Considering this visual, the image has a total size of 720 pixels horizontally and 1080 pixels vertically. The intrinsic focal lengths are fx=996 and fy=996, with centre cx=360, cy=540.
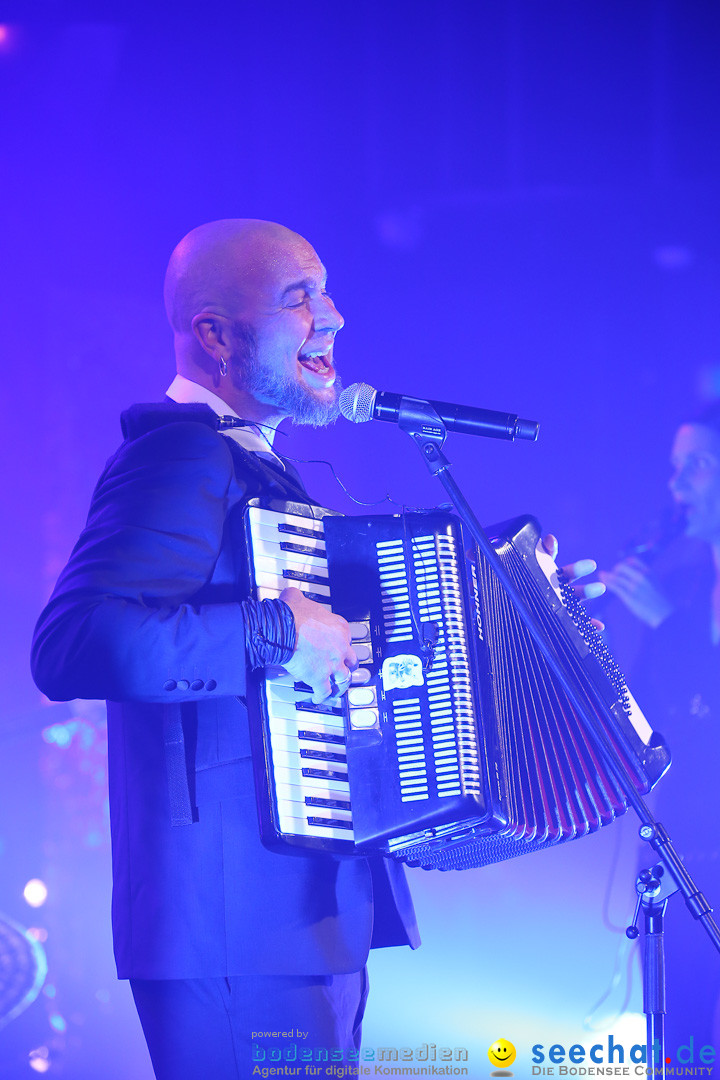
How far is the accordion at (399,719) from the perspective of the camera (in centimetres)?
169

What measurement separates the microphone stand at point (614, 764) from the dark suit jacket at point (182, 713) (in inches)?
14.7

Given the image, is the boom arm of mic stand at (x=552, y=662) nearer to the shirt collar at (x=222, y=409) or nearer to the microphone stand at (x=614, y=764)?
the microphone stand at (x=614, y=764)

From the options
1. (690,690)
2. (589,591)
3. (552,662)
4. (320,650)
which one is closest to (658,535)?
(690,690)

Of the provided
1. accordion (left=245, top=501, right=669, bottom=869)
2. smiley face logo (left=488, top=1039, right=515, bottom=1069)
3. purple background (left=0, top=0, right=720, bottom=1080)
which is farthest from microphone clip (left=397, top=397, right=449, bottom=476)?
smiley face logo (left=488, top=1039, right=515, bottom=1069)

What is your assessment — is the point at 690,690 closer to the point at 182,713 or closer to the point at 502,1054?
the point at 502,1054

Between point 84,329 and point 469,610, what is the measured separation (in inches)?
90.5

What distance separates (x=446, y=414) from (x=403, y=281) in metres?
2.16

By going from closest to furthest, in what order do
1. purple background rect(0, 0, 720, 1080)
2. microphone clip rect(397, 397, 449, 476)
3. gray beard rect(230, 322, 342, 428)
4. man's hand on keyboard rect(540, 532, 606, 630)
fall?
microphone clip rect(397, 397, 449, 476), gray beard rect(230, 322, 342, 428), man's hand on keyboard rect(540, 532, 606, 630), purple background rect(0, 0, 720, 1080)

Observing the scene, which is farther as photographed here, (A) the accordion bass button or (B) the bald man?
(A) the accordion bass button

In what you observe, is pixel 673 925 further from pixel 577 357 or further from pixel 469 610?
pixel 469 610

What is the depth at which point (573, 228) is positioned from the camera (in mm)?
4133

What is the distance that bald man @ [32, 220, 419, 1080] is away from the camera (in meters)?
1.63

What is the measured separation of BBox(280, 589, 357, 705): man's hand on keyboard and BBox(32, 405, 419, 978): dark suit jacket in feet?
0.32

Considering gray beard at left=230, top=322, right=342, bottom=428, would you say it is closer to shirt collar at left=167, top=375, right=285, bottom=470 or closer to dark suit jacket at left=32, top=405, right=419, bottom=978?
shirt collar at left=167, top=375, right=285, bottom=470
